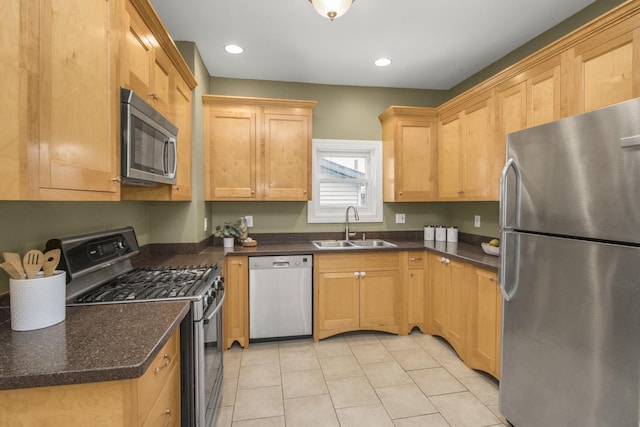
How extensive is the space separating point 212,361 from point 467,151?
107 inches

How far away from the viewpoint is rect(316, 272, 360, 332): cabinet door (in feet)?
9.71

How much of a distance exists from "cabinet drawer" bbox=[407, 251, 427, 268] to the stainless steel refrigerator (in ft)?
4.22

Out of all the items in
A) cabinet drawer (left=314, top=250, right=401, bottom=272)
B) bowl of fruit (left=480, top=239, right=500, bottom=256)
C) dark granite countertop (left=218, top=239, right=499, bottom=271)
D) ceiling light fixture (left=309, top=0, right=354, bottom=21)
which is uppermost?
ceiling light fixture (left=309, top=0, right=354, bottom=21)

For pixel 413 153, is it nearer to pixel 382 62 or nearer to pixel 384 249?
pixel 382 62

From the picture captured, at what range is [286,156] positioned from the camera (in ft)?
10.3

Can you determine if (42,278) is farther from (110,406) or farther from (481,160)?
(481,160)

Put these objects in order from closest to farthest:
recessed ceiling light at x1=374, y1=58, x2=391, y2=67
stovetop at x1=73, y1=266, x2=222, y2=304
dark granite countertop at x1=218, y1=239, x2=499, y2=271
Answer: stovetop at x1=73, y1=266, x2=222, y2=304 < dark granite countertop at x1=218, y1=239, x2=499, y2=271 < recessed ceiling light at x1=374, y1=58, x2=391, y2=67

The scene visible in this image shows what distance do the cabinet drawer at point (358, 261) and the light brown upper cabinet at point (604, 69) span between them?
1813 mm

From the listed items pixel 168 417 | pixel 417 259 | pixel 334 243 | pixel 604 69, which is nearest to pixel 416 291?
pixel 417 259

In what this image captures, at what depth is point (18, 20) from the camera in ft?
2.74

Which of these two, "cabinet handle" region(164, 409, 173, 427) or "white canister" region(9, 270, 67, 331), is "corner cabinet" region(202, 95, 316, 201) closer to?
"white canister" region(9, 270, 67, 331)

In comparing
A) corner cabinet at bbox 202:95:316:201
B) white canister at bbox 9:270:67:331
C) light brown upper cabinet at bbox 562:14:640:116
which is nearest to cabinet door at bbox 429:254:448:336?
corner cabinet at bbox 202:95:316:201

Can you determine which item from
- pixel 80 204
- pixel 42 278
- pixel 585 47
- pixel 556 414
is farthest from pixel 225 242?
pixel 585 47

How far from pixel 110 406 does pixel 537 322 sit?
6.17 ft
